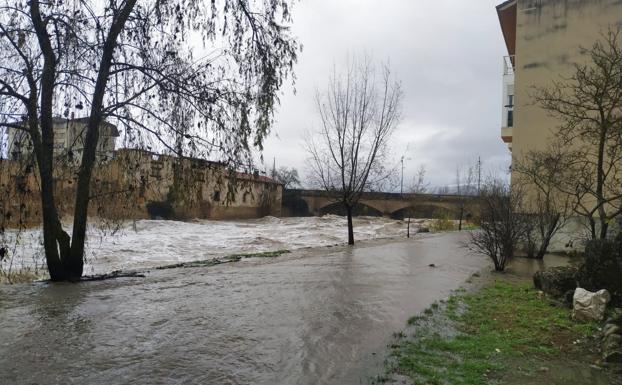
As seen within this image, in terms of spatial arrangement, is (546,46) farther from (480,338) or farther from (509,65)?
(480,338)

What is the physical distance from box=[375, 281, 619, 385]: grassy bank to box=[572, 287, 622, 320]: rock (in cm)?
19

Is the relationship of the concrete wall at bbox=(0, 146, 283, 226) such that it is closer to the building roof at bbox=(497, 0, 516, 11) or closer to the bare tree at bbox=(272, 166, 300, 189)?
the building roof at bbox=(497, 0, 516, 11)

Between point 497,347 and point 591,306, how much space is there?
7.53 feet

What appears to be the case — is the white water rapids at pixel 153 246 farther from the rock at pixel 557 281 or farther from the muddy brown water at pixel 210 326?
the rock at pixel 557 281

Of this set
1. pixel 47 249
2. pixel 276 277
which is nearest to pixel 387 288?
pixel 276 277

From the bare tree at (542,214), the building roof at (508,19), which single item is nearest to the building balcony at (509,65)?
the building roof at (508,19)

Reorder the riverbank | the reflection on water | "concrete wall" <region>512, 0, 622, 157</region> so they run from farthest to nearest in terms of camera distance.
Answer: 1. "concrete wall" <region>512, 0, 622, 157</region>
2. the reflection on water
3. the riverbank

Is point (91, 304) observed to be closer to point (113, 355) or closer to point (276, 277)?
point (113, 355)

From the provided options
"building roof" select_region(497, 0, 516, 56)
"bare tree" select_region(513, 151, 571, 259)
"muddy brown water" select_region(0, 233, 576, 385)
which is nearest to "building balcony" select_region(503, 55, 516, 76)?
"building roof" select_region(497, 0, 516, 56)

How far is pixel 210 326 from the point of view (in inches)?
270

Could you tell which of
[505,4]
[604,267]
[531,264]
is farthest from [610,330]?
[505,4]

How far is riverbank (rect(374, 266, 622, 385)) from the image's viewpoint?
485cm

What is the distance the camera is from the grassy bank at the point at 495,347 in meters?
4.86

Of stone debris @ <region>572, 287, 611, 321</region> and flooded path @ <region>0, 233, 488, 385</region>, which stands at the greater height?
stone debris @ <region>572, 287, 611, 321</region>
